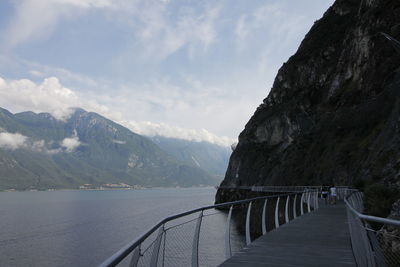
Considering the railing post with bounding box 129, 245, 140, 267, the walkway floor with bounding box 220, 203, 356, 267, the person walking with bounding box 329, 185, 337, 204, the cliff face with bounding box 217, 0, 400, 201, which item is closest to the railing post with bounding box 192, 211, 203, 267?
the walkway floor with bounding box 220, 203, 356, 267

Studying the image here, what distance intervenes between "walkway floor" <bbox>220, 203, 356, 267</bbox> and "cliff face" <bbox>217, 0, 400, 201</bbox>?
7.12 meters

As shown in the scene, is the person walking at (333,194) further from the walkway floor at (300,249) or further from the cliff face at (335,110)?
the walkway floor at (300,249)

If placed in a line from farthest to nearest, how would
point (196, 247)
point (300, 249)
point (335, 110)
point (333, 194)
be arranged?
1. point (335, 110)
2. point (333, 194)
3. point (300, 249)
4. point (196, 247)

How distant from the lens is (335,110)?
184 ft

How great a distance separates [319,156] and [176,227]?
49.5 meters

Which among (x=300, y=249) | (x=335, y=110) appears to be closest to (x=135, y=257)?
(x=300, y=249)

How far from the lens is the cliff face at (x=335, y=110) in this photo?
124ft

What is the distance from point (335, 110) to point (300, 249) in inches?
1996

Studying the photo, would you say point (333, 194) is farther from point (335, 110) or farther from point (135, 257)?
point (335, 110)

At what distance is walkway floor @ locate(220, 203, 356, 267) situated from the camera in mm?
7805

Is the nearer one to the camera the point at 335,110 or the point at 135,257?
the point at 135,257

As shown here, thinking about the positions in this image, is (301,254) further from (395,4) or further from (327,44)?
(327,44)

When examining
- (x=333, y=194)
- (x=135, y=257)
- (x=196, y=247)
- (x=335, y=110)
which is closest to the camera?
(x=135, y=257)

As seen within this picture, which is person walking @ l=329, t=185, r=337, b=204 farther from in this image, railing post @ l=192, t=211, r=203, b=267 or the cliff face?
railing post @ l=192, t=211, r=203, b=267
